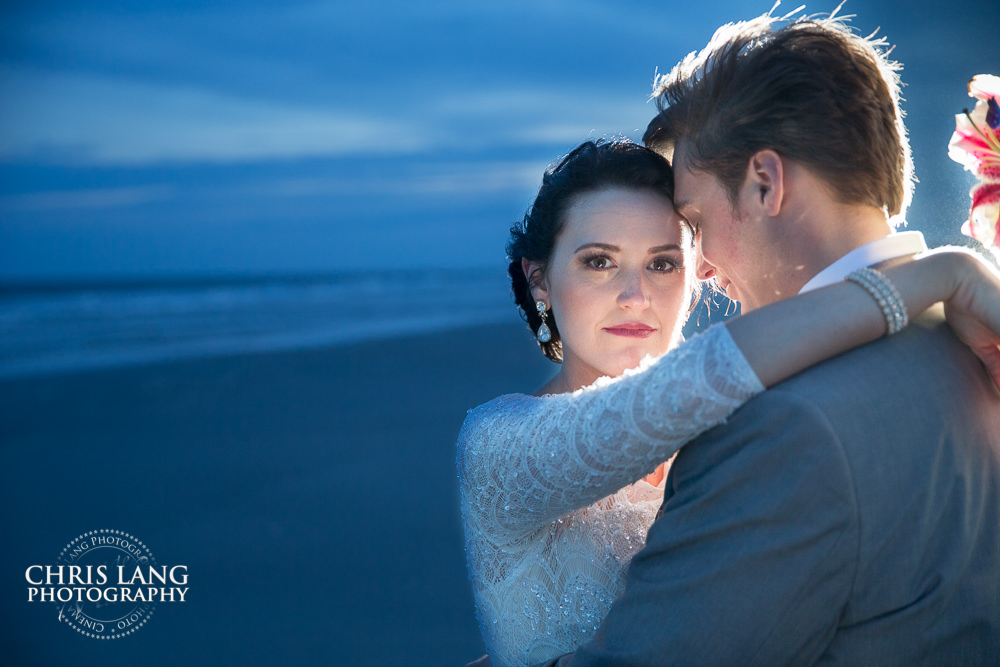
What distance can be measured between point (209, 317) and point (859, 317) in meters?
16.9

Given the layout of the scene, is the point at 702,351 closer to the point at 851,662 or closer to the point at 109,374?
the point at 851,662

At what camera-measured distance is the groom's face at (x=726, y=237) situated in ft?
5.98

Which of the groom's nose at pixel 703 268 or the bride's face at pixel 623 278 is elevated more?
the bride's face at pixel 623 278

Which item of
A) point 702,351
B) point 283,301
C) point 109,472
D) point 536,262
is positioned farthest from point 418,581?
point 283,301

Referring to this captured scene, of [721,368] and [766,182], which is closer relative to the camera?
[721,368]

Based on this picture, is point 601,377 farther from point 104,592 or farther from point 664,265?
point 104,592

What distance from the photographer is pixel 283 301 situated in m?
20.0

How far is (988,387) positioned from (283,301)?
19.9 meters

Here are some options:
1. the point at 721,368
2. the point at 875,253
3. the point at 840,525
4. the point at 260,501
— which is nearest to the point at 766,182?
the point at 875,253

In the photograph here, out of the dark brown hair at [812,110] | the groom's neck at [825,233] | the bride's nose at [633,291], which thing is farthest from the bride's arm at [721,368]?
the bride's nose at [633,291]

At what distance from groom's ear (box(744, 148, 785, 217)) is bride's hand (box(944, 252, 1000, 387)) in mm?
402

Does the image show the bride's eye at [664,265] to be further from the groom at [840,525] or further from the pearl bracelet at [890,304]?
the pearl bracelet at [890,304]

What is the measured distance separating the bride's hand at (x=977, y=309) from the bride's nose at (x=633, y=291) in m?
1.05

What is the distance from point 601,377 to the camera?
2.30 m
